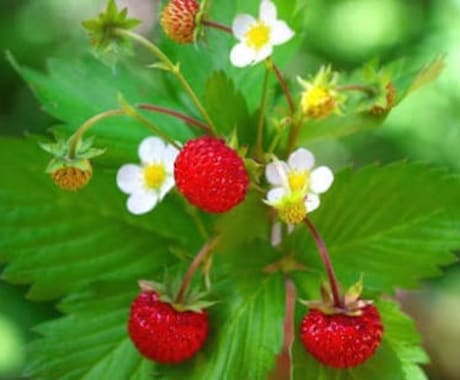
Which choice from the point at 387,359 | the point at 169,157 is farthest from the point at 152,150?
the point at 387,359

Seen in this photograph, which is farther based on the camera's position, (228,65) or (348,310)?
(228,65)

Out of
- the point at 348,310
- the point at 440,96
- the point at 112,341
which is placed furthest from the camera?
the point at 440,96

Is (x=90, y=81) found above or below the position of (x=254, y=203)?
above

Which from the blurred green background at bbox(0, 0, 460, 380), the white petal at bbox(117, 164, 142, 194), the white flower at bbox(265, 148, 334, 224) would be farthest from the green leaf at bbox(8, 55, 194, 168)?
the blurred green background at bbox(0, 0, 460, 380)

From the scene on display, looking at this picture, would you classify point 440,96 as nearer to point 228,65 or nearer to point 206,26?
point 228,65

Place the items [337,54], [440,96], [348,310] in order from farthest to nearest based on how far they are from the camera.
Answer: [337,54], [440,96], [348,310]

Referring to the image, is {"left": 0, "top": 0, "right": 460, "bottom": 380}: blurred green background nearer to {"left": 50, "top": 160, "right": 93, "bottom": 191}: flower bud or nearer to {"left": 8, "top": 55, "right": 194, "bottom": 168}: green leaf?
{"left": 8, "top": 55, "right": 194, "bottom": 168}: green leaf

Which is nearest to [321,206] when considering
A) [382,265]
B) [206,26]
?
[382,265]
